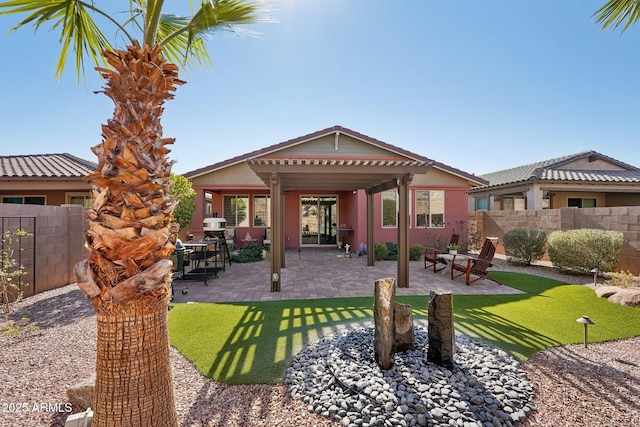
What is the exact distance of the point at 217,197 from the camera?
1438 centimetres

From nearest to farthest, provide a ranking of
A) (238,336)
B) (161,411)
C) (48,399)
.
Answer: (161,411)
(48,399)
(238,336)

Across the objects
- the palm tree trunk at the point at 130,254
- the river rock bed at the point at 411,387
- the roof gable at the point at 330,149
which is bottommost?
the river rock bed at the point at 411,387

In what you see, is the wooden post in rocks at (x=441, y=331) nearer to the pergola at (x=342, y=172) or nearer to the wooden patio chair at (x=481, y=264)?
the pergola at (x=342, y=172)

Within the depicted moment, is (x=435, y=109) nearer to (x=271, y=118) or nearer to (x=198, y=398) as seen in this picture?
(x=271, y=118)

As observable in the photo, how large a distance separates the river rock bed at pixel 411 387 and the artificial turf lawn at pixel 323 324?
0.44m

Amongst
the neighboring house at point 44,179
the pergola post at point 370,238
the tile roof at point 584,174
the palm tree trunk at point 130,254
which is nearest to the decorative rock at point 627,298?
the pergola post at point 370,238

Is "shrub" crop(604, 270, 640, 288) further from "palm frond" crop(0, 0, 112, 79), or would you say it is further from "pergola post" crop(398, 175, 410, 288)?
"palm frond" crop(0, 0, 112, 79)

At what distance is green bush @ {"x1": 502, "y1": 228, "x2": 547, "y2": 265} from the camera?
10.1 metres

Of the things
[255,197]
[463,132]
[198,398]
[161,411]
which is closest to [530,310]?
[198,398]

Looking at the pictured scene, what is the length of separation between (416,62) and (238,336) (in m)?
9.66

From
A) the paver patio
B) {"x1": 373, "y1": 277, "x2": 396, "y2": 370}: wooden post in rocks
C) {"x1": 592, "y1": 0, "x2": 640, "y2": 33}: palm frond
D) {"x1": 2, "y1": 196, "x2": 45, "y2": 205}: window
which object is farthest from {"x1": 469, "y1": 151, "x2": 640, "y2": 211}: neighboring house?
{"x1": 2, "y1": 196, "x2": 45, "y2": 205}: window

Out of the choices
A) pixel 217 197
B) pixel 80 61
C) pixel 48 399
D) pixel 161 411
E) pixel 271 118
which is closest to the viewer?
pixel 161 411

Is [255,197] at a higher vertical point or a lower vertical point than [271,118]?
lower

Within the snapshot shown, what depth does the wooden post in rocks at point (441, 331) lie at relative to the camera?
3.22 meters
